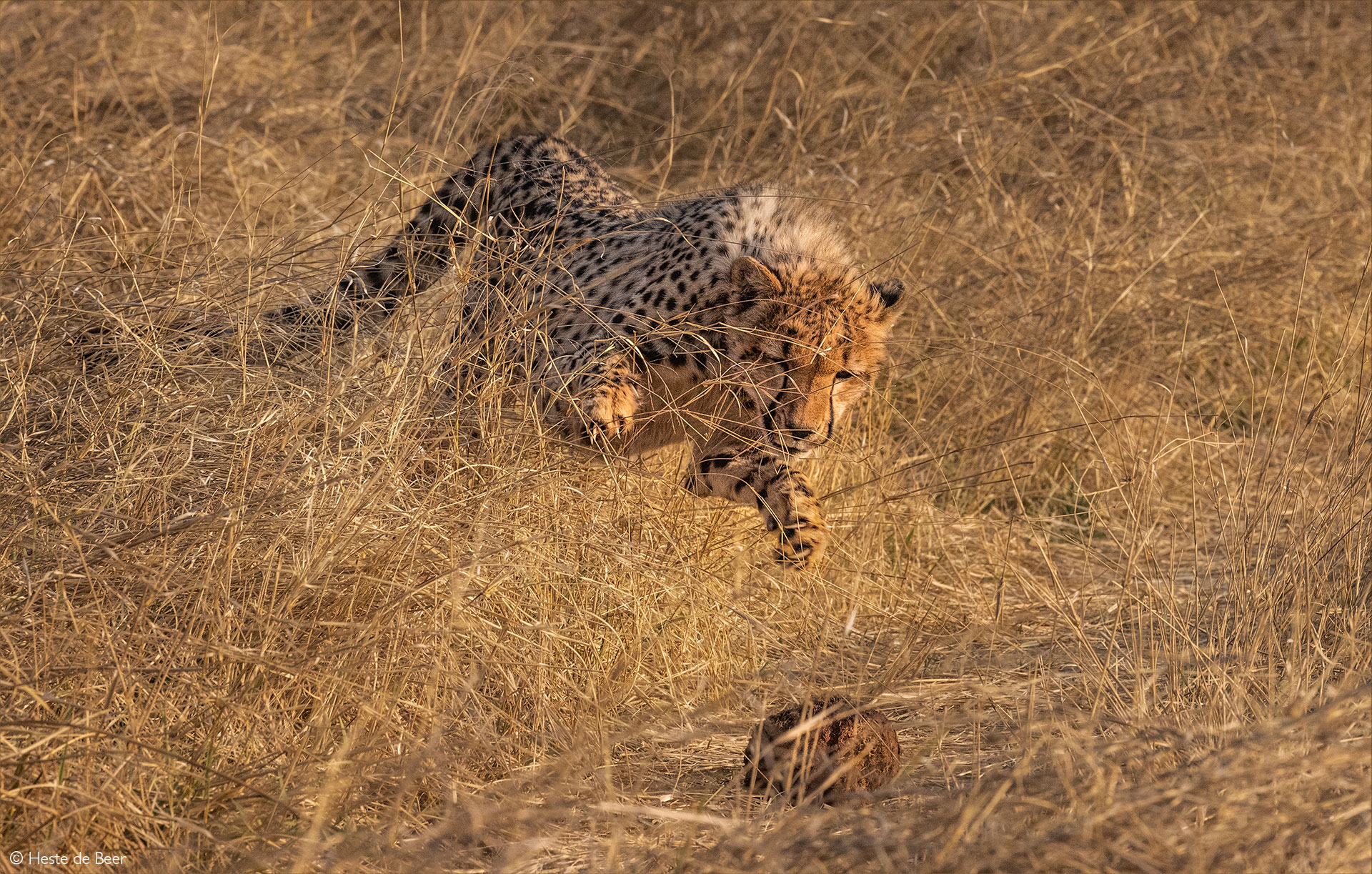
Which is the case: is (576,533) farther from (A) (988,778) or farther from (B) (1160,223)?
(B) (1160,223)

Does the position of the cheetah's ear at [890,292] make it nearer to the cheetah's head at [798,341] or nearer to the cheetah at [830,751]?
the cheetah's head at [798,341]

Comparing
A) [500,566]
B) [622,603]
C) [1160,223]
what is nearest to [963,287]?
[1160,223]

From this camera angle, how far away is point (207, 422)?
318cm

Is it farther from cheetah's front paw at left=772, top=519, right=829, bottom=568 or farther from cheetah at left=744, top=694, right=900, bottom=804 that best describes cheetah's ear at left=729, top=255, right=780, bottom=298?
cheetah at left=744, top=694, right=900, bottom=804

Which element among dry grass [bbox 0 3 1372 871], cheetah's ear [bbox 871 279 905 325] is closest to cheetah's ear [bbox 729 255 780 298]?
cheetah's ear [bbox 871 279 905 325]

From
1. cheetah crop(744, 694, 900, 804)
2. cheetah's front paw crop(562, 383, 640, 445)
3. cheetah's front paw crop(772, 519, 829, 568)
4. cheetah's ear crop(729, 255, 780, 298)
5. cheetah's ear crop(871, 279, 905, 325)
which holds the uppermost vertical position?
cheetah's ear crop(729, 255, 780, 298)

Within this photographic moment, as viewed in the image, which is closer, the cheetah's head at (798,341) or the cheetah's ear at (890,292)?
the cheetah's head at (798,341)

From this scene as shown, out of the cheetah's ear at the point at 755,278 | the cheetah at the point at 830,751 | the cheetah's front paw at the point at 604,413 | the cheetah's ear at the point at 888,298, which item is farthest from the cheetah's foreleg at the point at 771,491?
the cheetah at the point at 830,751

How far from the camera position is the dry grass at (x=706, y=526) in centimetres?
225

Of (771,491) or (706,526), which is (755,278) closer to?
(771,491)

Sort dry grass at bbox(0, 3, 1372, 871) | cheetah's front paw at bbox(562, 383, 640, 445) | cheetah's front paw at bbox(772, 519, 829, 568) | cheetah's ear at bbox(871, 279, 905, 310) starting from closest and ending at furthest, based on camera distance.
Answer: dry grass at bbox(0, 3, 1372, 871)
cheetah's front paw at bbox(562, 383, 640, 445)
cheetah's front paw at bbox(772, 519, 829, 568)
cheetah's ear at bbox(871, 279, 905, 310)

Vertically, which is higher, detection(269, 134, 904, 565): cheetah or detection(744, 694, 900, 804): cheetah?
detection(269, 134, 904, 565): cheetah

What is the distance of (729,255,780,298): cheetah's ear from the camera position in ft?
11.9

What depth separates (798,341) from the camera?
3.62m
